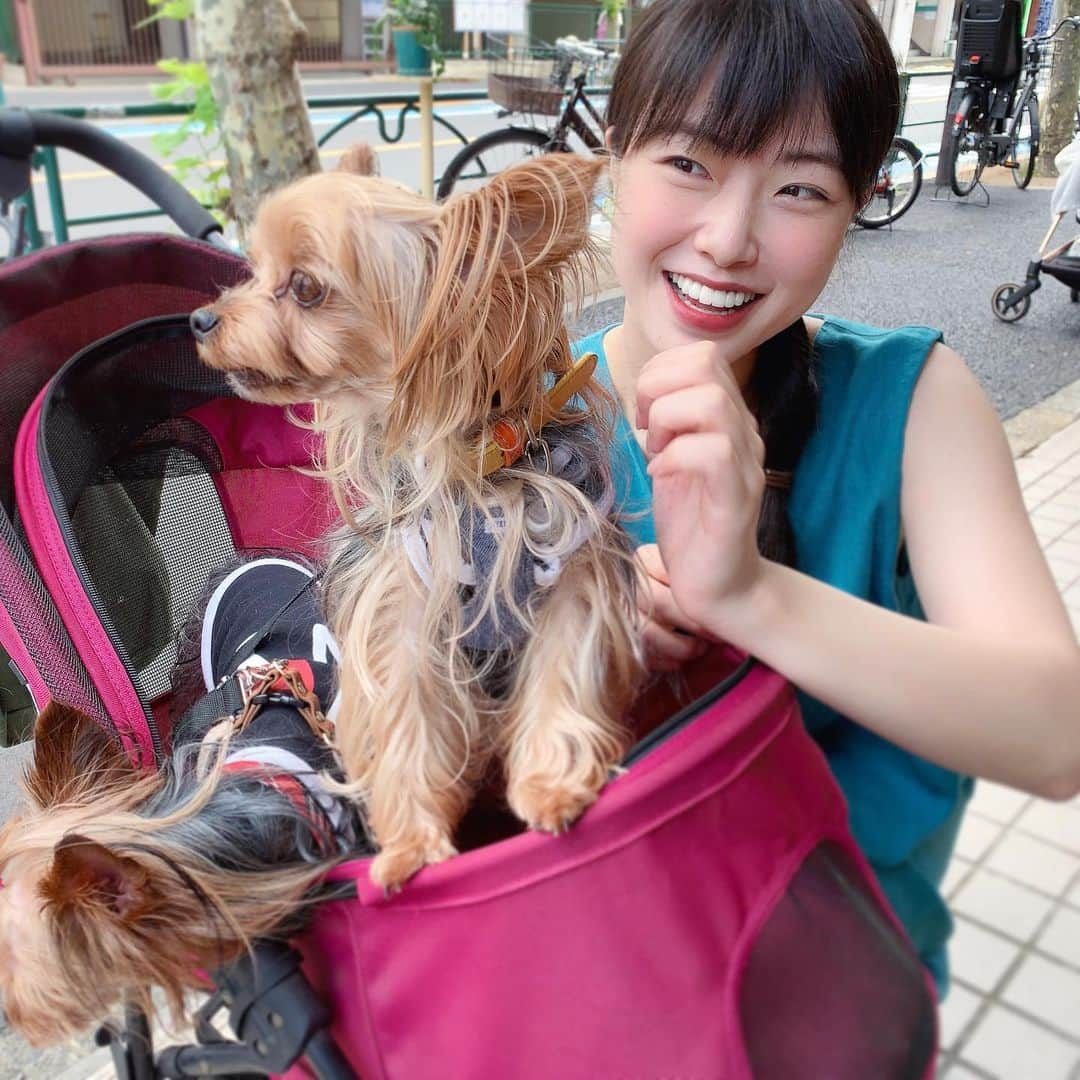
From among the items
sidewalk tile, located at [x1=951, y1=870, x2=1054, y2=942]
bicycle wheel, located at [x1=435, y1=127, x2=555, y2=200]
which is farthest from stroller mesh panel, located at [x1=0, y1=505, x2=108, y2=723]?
bicycle wheel, located at [x1=435, y1=127, x2=555, y2=200]

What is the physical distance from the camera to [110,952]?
907mm

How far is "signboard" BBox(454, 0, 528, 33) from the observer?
27.0ft

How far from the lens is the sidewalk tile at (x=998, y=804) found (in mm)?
2594

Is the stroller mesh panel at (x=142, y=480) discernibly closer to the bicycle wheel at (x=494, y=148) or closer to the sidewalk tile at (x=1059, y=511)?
the sidewalk tile at (x=1059, y=511)

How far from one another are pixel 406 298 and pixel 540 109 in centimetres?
680

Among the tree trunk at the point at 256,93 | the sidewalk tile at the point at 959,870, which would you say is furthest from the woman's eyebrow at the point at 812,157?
the tree trunk at the point at 256,93

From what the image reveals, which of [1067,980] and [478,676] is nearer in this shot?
[478,676]

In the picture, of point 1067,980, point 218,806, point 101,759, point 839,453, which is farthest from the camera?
point 1067,980

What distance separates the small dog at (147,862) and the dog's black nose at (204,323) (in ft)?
1.43

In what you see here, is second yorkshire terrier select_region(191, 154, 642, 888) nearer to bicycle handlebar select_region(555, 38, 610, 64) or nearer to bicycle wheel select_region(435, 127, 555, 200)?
bicycle wheel select_region(435, 127, 555, 200)

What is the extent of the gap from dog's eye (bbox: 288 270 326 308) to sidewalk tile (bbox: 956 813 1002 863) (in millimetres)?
1974

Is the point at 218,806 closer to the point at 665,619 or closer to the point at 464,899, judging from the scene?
the point at 464,899

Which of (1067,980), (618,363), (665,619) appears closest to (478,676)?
(665,619)

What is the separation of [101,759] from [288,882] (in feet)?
1.10
